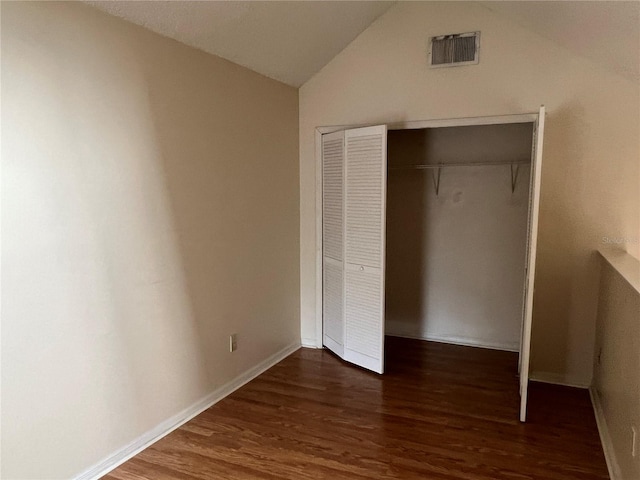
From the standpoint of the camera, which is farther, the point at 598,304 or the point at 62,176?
the point at 598,304

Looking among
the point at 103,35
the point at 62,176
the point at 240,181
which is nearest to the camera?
the point at 62,176

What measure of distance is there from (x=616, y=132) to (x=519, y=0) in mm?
1115

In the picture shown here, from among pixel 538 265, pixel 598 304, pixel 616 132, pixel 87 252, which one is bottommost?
pixel 598 304

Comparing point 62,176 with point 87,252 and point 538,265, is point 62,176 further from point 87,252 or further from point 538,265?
point 538,265

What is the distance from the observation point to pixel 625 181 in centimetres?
333

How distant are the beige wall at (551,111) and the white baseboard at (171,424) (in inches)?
83.3

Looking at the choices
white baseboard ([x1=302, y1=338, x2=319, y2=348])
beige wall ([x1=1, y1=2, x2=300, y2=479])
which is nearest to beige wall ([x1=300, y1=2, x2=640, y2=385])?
beige wall ([x1=1, y1=2, x2=300, y2=479])

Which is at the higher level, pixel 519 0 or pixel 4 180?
pixel 519 0

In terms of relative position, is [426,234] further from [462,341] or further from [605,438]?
[605,438]

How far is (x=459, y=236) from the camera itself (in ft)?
14.9

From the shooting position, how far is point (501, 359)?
420 centimetres

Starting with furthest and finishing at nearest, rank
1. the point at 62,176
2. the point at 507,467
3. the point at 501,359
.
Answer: the point at 501,359 < the point at 507,467 < the point at 62,176

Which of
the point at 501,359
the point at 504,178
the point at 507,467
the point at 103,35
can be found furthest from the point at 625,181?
the point at 103,35

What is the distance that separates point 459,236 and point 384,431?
2159 millimetres
